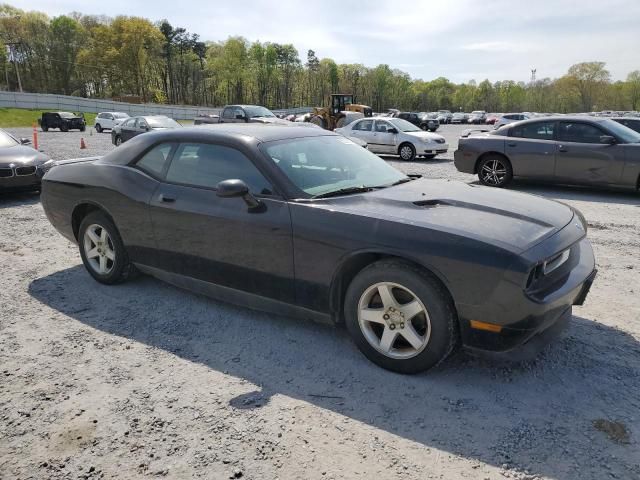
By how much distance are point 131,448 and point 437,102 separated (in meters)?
133

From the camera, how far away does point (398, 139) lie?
15.4 meters

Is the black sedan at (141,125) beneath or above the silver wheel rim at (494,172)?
above

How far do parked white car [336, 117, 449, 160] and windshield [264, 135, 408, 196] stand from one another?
37.6 ft

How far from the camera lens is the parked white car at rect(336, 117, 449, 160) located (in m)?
15.2

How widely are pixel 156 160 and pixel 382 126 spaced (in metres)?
12.6

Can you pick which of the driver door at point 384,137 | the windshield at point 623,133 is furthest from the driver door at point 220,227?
the driver door at point 384,137

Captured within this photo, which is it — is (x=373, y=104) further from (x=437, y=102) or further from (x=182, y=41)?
(x=182, y=41)

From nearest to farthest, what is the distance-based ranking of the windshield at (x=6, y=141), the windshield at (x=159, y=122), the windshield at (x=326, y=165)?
the windshield at (x=326, y=165) → the windshield at (x=6, y=141) → the windshield at (x=159, y=122)

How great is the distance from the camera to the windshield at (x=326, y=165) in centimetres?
348

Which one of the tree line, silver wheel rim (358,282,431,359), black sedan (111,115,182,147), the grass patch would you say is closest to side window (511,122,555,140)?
silver wheel rim (358,282,431,359)

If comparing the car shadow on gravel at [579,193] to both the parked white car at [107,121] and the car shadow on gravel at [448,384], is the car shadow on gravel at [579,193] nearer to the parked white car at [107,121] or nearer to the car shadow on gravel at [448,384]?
the car shadow on gravel at [448,384]

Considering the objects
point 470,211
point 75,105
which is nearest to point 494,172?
point 470,211

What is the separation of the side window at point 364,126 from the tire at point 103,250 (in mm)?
12724

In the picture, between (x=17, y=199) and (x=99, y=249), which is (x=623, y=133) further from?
(x=17, y=199)
